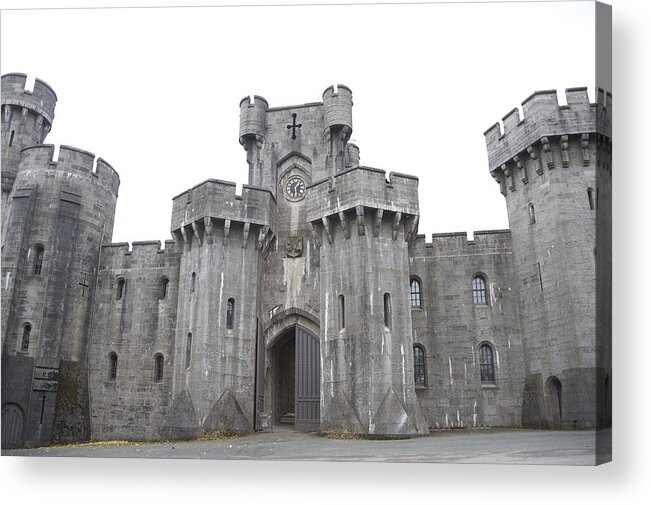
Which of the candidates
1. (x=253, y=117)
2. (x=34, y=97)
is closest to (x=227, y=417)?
(x=253, y=117)

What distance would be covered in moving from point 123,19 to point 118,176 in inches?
411

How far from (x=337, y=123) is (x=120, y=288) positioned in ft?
37.3

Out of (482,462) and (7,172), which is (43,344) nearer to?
(7,172)

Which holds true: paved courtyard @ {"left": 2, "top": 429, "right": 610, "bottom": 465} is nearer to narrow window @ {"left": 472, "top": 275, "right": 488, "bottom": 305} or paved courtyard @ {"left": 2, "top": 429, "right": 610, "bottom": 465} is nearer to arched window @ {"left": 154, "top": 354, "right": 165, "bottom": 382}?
arched window @ {"left": 154, "top": 354, "right": 165, "bottom": 382}

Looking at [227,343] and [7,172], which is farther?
[7,172]

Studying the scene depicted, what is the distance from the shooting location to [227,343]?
63.4 feet

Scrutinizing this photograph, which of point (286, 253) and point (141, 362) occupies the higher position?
point (286, 253)

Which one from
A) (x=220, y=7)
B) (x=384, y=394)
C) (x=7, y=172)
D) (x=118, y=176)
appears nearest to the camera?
(x=220, y=7)

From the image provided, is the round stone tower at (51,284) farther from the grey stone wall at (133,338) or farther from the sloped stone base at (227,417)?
the sloped stone base at (227,417)

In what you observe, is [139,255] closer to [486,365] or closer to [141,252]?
[141,252]

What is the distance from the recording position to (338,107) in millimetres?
22781

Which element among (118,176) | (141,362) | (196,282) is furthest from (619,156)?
(118,176)

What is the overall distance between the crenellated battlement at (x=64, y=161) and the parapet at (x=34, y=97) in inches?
79.5

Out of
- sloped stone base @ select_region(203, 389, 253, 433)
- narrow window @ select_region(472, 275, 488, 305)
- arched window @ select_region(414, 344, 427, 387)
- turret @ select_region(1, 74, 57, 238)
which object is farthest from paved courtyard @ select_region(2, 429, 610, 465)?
turret @ select_region(1, 74, 57, 238)
